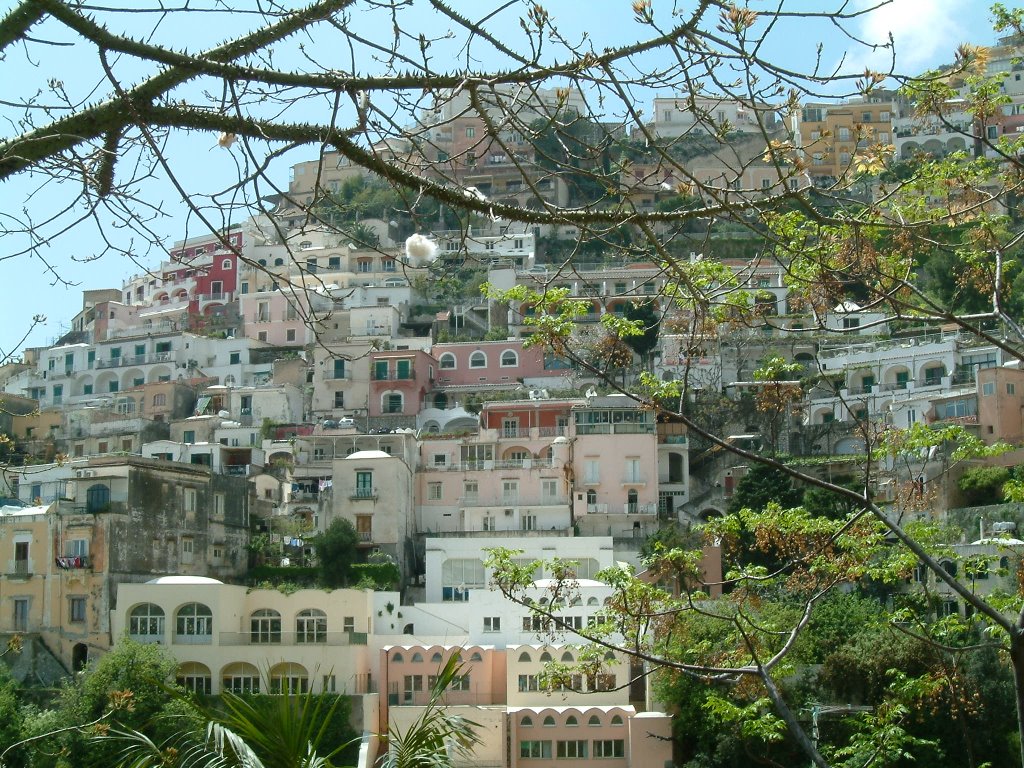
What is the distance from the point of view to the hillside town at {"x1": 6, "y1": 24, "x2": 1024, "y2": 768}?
3262 cm

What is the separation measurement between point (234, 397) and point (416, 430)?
7.66 metres

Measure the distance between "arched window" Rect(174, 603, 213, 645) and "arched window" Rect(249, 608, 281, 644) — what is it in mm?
1204

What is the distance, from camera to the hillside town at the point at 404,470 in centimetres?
3262

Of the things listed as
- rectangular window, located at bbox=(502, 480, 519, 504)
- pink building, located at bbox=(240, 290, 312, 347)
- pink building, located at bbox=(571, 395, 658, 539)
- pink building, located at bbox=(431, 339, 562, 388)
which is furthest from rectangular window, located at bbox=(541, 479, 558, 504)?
pink building, located at bbox=(240, 290, 312, 347)

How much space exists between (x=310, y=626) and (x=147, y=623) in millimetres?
3638

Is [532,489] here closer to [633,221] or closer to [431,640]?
[431,640]

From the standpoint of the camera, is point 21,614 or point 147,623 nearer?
point 147,623

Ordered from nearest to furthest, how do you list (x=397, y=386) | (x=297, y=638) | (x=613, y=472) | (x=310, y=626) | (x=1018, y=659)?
(x=1018, y=659) < (x=297, y=638) < (x=310, y=626) < (x=613, y=472) < (x=397, y=386)

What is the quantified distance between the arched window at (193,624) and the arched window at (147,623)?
350mm

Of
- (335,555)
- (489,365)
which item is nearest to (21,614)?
(335,555)

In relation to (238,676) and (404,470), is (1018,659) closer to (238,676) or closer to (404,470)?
(238,676)

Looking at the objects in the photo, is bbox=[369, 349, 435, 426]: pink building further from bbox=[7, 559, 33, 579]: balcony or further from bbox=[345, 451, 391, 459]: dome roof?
bbox=[7, 559, 33, 579]: balcony

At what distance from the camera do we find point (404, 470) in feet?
134

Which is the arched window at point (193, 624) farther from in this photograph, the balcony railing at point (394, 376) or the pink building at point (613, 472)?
the balcony railing at point (394, 376)
